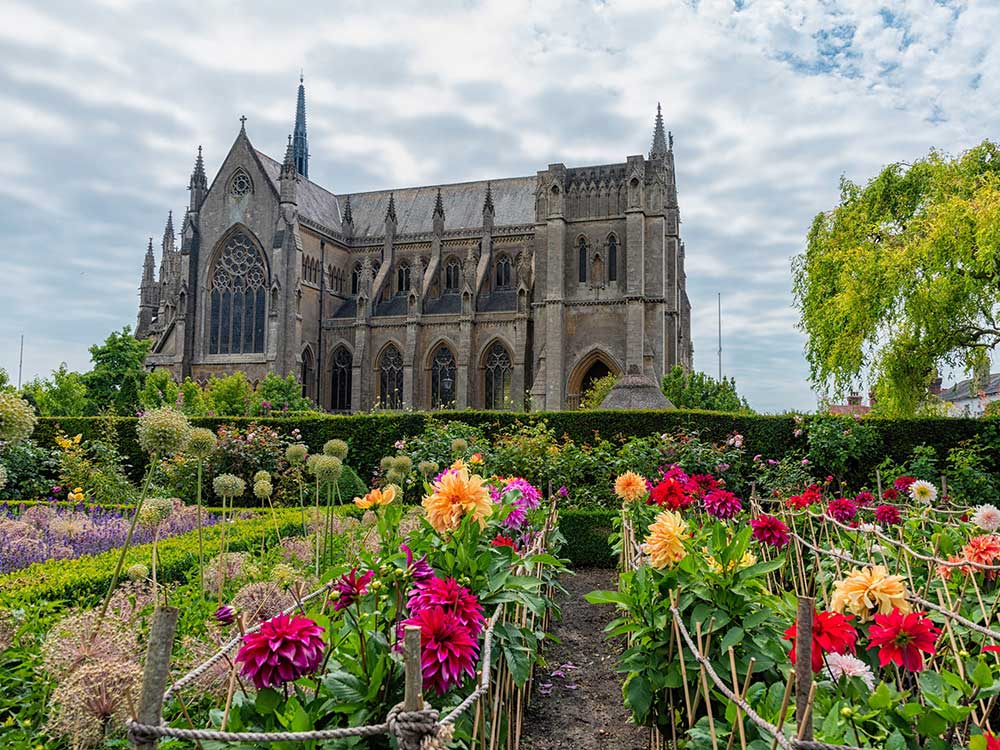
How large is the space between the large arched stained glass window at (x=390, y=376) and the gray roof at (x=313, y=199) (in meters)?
8.07

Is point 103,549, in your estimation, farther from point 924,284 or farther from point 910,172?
point 910,172

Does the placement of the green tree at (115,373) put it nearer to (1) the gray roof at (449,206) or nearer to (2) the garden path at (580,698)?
(1) the gray roof at (449,206)

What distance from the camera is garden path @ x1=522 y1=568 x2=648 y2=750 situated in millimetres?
4266

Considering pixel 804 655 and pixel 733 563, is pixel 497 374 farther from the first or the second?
pixel 804 655

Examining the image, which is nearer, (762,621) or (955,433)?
(762,621)

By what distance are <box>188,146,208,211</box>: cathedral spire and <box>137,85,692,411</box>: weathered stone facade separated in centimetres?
7

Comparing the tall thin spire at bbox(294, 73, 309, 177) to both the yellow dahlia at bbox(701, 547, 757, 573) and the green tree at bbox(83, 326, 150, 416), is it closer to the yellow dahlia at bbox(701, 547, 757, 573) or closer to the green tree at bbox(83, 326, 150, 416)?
the green tree at bbox(83, 326, 150, 416)

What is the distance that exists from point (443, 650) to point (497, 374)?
31.5m

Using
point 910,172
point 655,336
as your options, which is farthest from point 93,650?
point 655,336

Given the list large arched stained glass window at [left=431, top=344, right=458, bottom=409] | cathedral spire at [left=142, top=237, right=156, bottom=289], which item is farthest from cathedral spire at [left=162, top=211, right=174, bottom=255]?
large arched stained glass window at [left=431, top=344, right=458, bottom=409]

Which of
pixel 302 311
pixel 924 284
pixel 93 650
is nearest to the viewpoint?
pixel 93 650

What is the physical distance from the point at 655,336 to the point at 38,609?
27542mm

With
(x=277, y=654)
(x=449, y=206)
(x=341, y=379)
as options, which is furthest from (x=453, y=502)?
(x=449, y=206)

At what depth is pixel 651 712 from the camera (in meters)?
3.68
